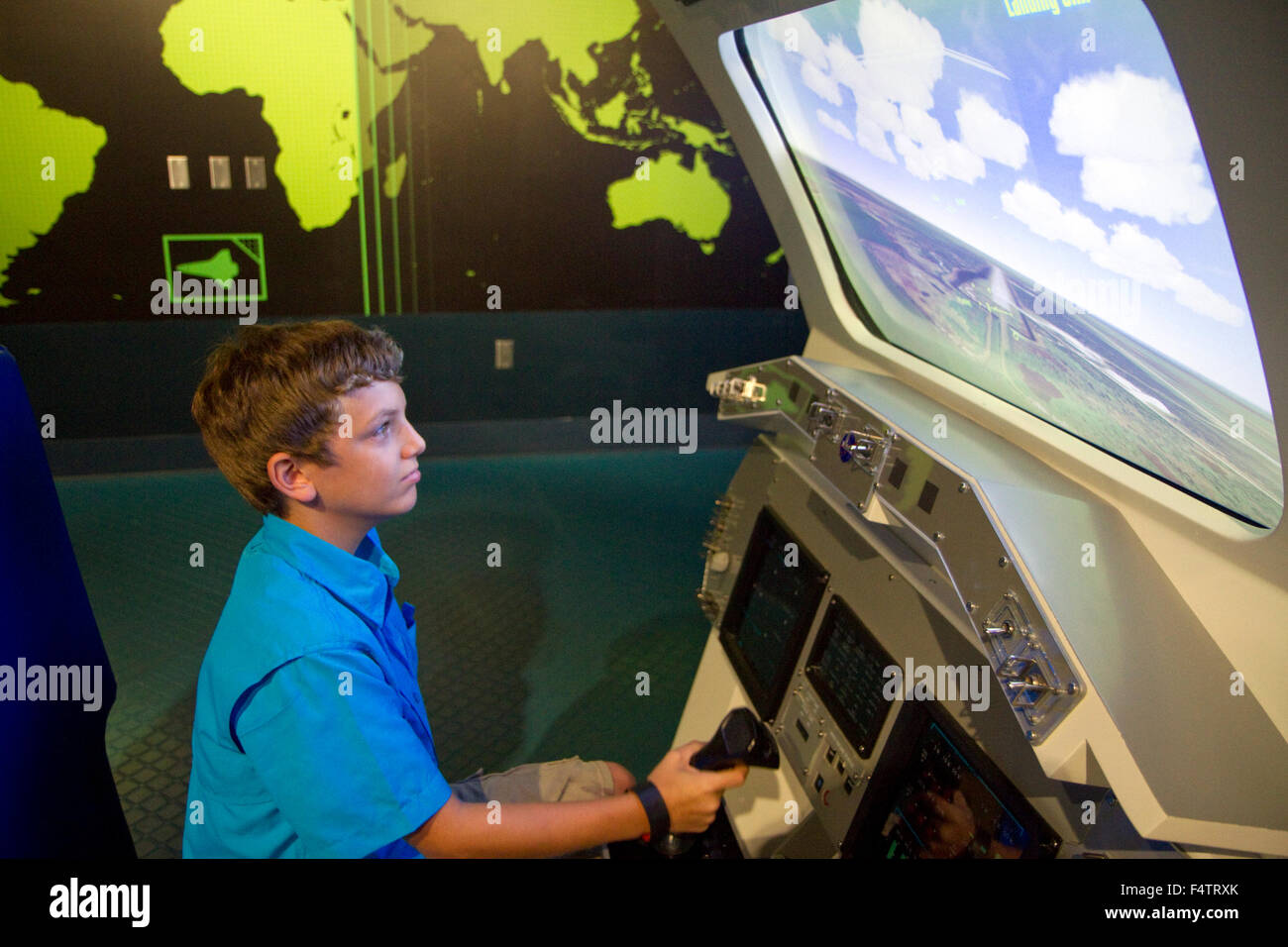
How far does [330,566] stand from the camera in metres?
1.10

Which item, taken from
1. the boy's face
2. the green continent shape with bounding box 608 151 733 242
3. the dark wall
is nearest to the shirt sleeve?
the boy's face

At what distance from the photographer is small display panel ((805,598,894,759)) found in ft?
4.04

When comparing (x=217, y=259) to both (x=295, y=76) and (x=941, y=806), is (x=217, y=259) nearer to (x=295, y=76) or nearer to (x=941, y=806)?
(x=295, y=76)

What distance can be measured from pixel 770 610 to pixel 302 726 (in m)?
0.93

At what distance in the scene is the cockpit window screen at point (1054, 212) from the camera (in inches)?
31.0

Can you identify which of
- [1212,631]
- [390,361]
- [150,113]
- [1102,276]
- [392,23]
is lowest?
[1212,631]

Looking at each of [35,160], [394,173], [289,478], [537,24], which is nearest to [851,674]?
[289,478]

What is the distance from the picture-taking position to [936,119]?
1.14 m

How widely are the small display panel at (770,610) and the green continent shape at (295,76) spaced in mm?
3319

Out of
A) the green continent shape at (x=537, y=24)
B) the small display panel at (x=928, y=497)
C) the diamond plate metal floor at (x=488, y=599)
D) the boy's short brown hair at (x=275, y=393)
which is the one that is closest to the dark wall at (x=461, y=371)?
the diamond plate metal floor at (x=488, y=599)

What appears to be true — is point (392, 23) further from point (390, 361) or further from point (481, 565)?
point (390, 361)

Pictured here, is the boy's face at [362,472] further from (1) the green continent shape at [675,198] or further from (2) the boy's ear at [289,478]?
(1) the green continent shape at [675,198]
